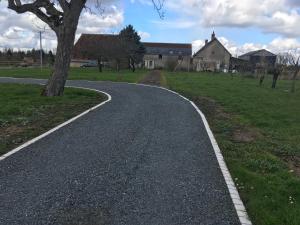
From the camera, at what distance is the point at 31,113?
45.0ft

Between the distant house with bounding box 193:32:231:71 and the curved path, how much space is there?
97315mm

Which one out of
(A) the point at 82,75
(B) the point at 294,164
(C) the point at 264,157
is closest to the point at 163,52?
(A) the point at 82,75

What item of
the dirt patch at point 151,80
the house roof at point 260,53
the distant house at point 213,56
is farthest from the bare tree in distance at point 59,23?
the house roof at point 260,53

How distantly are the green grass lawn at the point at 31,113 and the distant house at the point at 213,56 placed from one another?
8761 cm

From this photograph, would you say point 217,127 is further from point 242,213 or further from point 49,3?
point 49,3

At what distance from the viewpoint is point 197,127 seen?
1227cm

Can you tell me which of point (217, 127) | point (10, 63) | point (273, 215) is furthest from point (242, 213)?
point (10, 63)

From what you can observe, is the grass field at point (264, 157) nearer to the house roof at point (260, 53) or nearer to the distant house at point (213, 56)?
the distant house at point (213, 56)

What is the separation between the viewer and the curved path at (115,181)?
201 inches

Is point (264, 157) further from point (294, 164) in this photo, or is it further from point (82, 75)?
point (82, 75)

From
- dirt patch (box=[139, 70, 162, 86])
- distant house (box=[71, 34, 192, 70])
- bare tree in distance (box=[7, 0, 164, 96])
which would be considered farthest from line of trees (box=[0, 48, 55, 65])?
bare tree in distance (box=[7, 0, 164, 96])

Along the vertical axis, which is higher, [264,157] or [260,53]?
[264,157]

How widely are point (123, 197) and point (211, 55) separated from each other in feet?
340

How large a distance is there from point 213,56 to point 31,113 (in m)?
96.6
